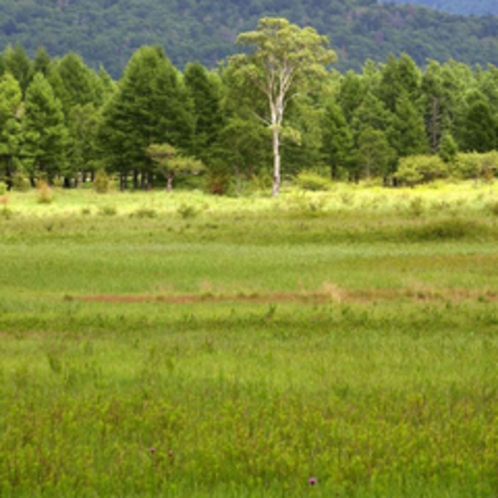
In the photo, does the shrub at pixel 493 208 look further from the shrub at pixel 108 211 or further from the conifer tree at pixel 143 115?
the conifer tree at pixel 143 115

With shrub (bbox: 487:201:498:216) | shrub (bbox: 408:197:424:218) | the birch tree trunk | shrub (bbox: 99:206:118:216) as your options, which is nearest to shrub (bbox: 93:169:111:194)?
the birch tree trunk

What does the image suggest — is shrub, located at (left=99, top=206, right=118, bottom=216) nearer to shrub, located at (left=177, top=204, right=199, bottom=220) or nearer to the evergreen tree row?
shrub, located at (left=177, top=204, right=199, bottom=220)

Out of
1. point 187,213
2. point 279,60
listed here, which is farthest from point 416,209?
point 279,60

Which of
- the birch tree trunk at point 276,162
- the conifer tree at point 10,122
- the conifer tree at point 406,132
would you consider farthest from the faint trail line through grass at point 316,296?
the conifer tree at point 406,132

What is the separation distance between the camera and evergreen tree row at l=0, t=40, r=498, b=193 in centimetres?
6931

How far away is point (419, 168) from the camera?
236 ft

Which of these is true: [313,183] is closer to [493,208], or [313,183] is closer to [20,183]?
[20,183]

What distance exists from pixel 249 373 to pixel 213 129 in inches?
2526

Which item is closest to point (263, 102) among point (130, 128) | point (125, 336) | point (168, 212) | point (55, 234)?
point (130, 128)

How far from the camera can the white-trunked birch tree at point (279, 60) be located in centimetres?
6425

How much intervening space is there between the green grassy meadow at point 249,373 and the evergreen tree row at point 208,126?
40065 millimetres

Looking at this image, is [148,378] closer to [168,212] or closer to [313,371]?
[313,371]

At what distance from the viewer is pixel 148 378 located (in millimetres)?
10391

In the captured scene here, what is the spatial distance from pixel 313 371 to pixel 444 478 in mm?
4153
